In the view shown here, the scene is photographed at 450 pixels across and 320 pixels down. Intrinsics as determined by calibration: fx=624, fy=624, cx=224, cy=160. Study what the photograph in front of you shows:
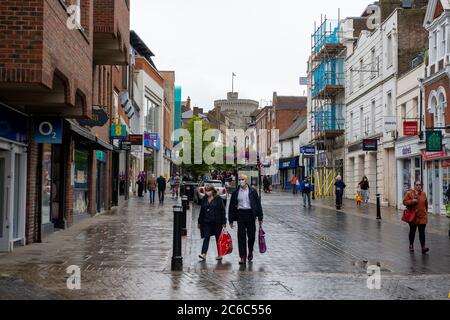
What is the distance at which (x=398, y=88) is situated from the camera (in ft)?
106

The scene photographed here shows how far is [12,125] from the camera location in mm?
13000

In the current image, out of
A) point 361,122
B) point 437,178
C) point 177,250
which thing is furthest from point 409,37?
point 177,250

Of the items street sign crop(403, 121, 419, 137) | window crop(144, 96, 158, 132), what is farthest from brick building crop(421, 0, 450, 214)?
Result: window crop(144, 96, 158, 132)

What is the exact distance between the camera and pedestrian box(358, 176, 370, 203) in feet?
116

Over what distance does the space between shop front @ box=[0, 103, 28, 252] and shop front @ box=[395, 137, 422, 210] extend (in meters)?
19.9

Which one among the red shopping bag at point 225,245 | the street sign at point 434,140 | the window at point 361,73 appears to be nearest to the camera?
the red shopping bag at point 225,245

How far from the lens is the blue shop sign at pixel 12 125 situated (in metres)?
12.4

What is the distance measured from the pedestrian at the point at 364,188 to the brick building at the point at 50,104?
1725 centimetres

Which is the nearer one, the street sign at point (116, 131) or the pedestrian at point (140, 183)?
the street sign at point (116, 131)

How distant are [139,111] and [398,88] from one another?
2132 cm

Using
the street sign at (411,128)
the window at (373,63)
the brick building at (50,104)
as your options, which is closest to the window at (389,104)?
the window at (373,63)

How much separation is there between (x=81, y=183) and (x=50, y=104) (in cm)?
922

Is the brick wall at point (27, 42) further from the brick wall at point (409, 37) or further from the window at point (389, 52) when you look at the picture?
the window at point (389, 52)
